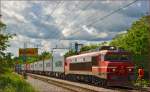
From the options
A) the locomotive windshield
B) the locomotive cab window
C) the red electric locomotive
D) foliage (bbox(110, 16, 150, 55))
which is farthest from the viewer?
foliage (bbox(110, 16, 150, 55))

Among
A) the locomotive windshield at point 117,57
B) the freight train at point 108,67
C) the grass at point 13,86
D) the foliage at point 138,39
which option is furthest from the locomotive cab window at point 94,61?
the foliage at point 138,39

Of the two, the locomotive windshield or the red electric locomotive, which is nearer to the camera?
the red electric locomotive

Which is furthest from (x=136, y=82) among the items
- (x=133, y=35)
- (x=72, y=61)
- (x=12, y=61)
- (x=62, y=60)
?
(x=133, y=35)

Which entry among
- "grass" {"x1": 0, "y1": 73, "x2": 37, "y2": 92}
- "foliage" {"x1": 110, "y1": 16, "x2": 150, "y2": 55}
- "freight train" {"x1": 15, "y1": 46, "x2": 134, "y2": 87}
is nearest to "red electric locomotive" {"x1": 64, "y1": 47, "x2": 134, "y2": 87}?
"freight train" {"x1": 15, "y1": 46, "x2": 134, "y2": 87}

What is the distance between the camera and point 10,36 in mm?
29359

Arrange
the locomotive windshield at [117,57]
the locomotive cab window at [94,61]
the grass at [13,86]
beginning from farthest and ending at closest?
1. the locomotive cab window at [94,61]
2. the locomotive windshield at [117,57]
3. the grass at [13,86]

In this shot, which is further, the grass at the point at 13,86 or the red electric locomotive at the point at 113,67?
the red electric locomotive at the point at 113,67

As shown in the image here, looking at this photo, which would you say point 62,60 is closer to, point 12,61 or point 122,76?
point 122,76

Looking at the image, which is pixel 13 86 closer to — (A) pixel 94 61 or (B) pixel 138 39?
(A) pixel 94 61

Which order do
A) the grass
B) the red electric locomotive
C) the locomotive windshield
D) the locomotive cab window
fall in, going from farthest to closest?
the locomotive cab window
the locomotive windshield
the red electric locomotive
the grass

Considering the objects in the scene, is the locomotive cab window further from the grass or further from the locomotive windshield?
the grass

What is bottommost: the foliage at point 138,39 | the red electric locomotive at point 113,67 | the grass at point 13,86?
the grass at point 13,86

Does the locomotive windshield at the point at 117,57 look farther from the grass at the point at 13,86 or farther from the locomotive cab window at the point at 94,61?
the grass at the point at 13,86

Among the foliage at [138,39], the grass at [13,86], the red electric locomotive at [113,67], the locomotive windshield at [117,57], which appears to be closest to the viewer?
the grass at [13,86]
